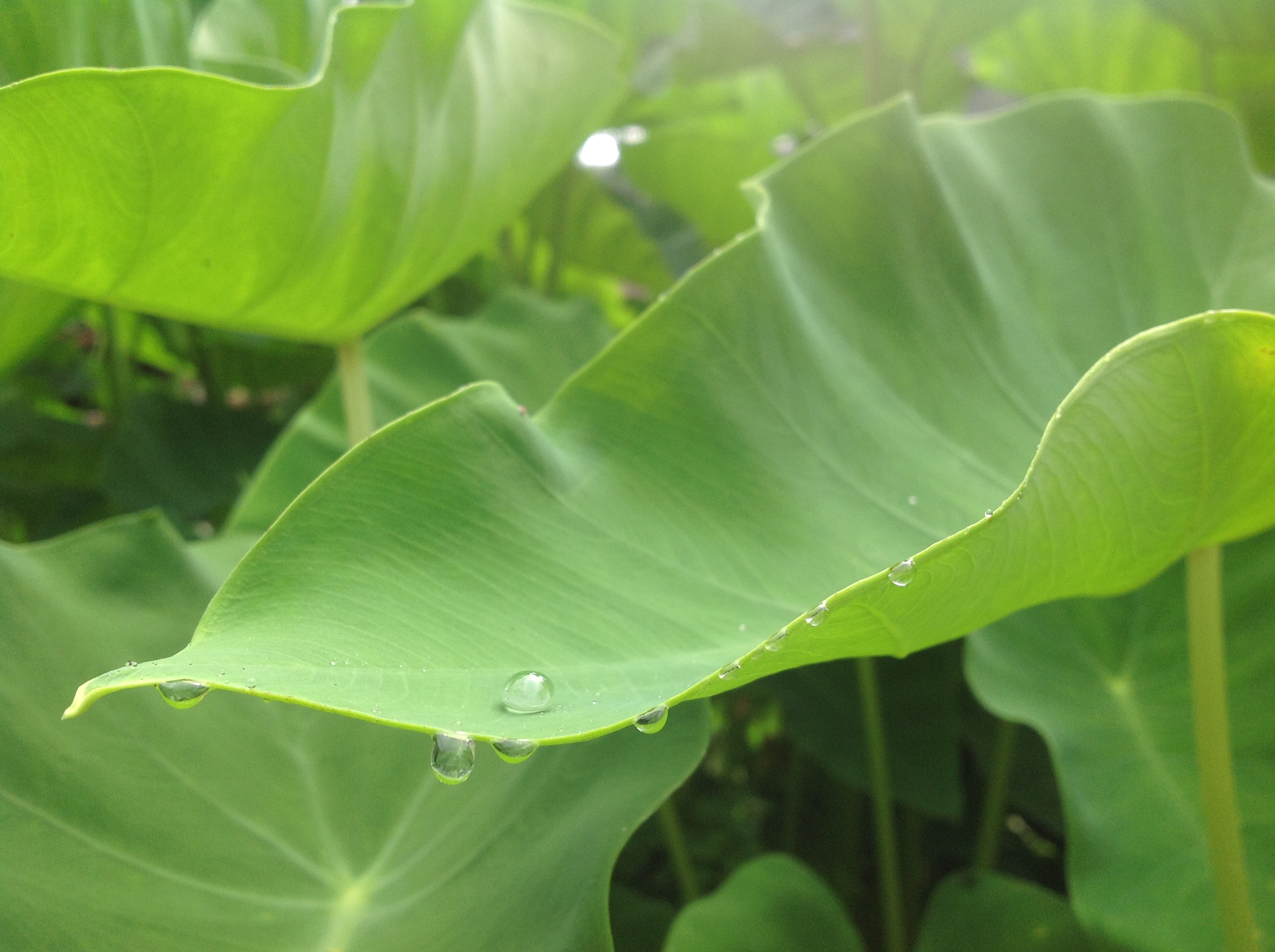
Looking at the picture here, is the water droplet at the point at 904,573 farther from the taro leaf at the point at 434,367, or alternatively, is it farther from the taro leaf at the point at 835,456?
the taro leaf at the point at 434,367

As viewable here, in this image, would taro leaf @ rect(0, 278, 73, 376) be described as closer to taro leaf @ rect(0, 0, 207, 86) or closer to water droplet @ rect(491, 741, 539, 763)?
taro leaf @ rect(0, 0, 207, 86)

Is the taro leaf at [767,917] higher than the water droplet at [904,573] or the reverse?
the reverse

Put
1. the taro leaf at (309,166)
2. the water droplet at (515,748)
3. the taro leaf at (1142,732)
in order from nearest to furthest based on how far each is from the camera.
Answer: the water droplet at (515,748) < the taro leaf at (309,166) < the taro leaf at (1142,732)

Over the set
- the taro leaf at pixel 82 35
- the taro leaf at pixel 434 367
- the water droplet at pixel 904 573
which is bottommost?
the taro leaf at pixel 434 367

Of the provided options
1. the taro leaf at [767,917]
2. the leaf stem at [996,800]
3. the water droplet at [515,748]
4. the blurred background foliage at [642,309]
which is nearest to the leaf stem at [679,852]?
the blurred background foliage at [642,309]

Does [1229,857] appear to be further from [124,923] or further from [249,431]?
[249,431]

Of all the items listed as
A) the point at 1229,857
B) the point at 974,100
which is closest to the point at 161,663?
the point at 1229,857

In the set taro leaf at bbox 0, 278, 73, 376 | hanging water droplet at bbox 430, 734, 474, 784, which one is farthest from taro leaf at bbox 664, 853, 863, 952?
taro leaf at bbox 0, 278, 73, 376

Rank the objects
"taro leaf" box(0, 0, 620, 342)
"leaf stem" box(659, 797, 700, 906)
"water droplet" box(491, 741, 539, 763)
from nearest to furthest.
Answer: "water droplet" box(491, 741, 539, 763) < "taro leaf" box(0, 0, 620, 342) < "leaf stem" box(659, 797, 700, 906)
